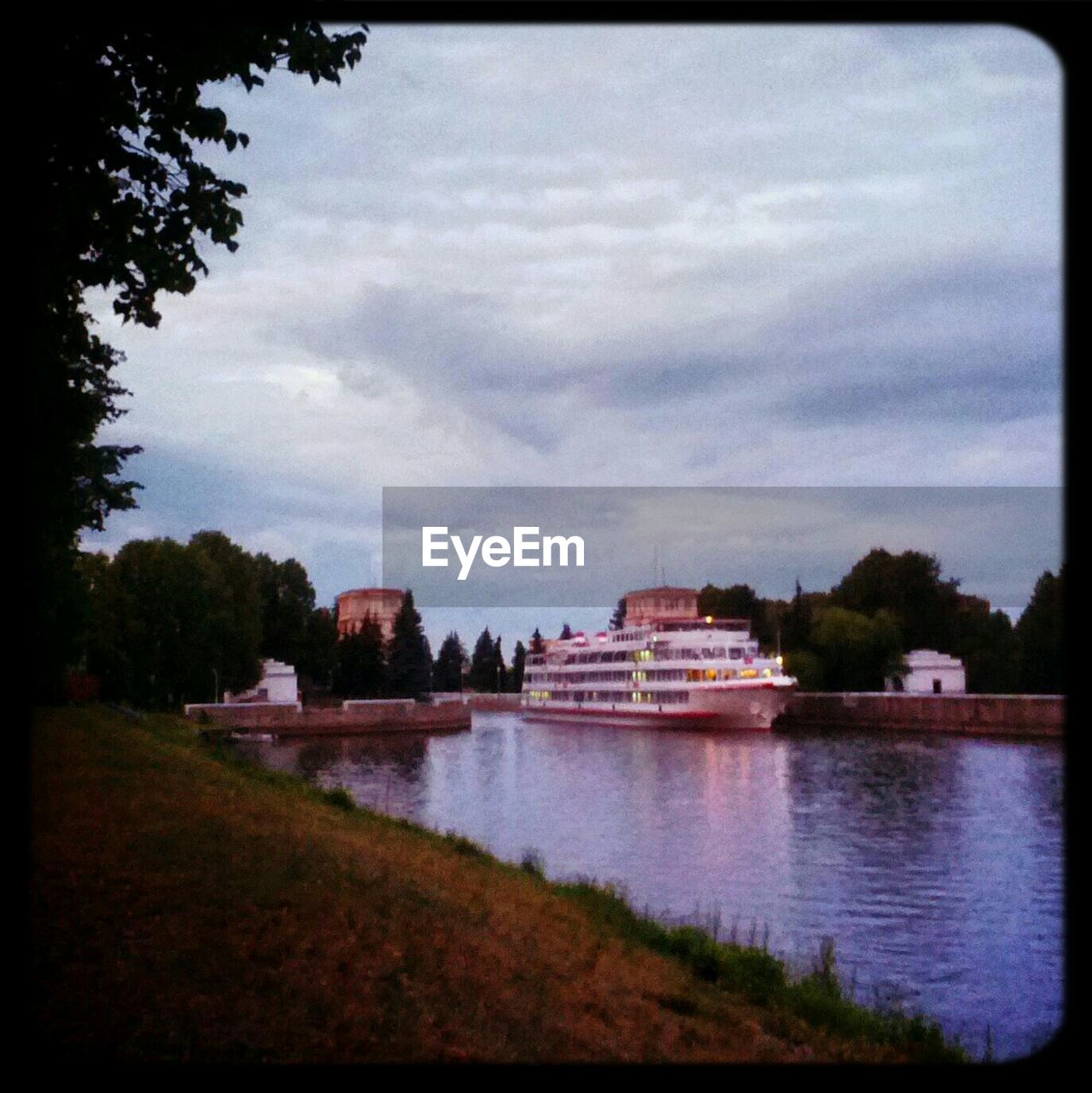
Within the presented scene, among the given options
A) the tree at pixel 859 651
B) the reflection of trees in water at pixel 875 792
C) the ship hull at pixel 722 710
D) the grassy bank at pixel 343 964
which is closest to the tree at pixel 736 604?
the tree at pixel 859 651

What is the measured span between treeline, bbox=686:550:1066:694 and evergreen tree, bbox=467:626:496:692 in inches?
1267

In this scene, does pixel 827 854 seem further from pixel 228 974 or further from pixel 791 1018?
pixel 228 974

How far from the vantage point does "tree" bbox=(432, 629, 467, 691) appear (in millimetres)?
94750

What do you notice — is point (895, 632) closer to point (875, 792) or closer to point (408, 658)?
point (408, 658)

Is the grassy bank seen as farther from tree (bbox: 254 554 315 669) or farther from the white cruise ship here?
tree (bbox: 254 554 315 669)

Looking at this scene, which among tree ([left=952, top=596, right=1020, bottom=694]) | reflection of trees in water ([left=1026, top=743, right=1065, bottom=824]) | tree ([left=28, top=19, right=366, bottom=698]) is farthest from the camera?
tree ([left=952, top=596, right=1020, bottom=694])

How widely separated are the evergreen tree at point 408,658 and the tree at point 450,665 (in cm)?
1899

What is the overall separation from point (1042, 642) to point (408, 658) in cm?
3723

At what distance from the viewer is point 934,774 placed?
3472 centimetres

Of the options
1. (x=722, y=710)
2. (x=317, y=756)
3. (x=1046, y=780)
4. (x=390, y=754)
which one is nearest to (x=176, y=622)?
(x=317, y=756)

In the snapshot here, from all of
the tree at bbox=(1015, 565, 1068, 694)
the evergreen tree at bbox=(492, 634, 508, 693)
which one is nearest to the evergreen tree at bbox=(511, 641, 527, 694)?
the evergreen tree at bbox=(492, 634, 508, 693)

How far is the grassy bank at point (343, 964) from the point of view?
447 cm

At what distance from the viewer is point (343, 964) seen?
17.7ft

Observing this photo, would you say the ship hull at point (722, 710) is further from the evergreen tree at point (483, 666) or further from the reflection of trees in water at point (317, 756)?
the evergreen tree at point (483, 666)
